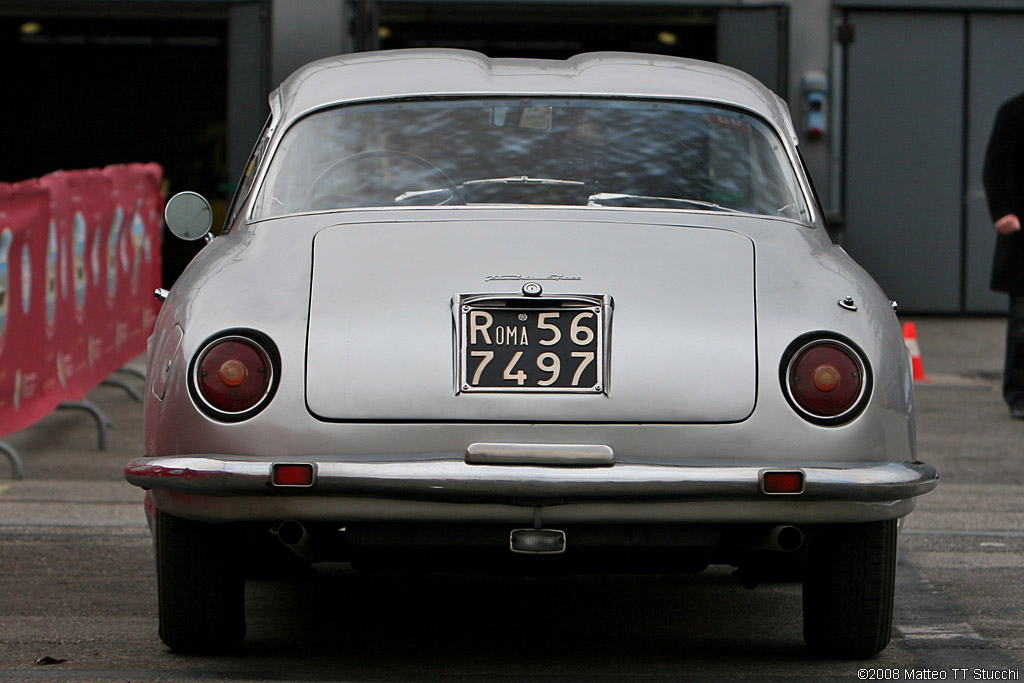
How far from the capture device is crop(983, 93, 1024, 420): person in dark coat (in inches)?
371

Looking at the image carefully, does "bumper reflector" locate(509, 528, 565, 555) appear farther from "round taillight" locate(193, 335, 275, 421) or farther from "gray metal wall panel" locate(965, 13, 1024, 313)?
"gray metal wall panel" locate(965, 13, 1024, 313)

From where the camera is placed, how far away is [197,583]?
4.07 metres

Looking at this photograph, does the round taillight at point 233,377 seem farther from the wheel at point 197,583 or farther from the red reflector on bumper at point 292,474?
the wheel at point 197,583

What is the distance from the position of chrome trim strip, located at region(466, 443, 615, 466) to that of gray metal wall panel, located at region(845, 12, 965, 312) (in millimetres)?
12420

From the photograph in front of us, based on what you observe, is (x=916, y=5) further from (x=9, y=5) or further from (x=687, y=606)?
(x=687, y=606)

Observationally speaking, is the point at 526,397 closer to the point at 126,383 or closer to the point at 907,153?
the point at 126,383

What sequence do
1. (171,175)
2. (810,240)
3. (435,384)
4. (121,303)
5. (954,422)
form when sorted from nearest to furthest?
1. (435,384)
2. (810,240)
3. (954,422)
4. (121,303)
5. (171,175)

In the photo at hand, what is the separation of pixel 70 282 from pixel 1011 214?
17.7ft

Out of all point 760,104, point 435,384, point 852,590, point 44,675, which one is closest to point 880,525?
point 852,590

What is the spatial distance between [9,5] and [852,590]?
13.0 metres

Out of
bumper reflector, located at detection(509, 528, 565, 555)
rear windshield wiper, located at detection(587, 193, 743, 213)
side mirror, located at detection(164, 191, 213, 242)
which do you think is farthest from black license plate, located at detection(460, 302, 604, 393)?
side mirror, located at detection(164, 191, 213, 242)

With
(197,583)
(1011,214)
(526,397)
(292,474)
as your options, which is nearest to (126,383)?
(1011,214)

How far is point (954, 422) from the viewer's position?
31.0ft

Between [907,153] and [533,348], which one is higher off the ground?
[907,153]
